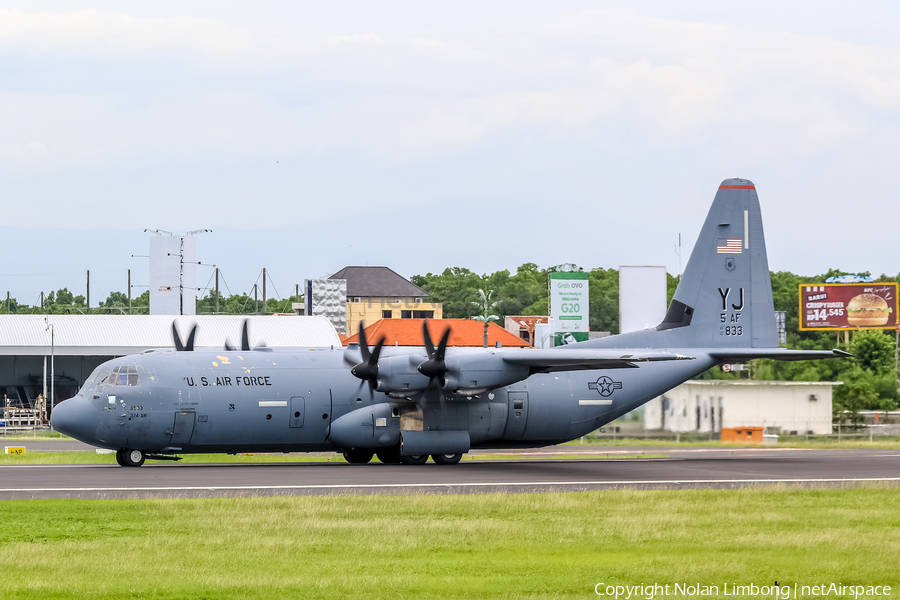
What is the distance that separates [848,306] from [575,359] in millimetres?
74617

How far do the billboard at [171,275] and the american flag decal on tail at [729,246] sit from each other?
70.6m

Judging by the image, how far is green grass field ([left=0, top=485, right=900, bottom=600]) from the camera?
1363 cm

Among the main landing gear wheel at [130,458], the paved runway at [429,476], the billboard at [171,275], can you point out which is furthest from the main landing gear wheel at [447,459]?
the billboard at [171,275]

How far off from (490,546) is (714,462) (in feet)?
67.3

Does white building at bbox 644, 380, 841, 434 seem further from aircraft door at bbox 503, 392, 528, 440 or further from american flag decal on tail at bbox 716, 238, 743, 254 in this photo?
aircraft door at bbox 503, 392, 528, 440

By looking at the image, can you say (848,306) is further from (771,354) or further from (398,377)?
(398,377)

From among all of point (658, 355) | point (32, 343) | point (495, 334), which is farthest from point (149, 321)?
point (658, 355)

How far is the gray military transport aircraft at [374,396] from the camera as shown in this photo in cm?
3028

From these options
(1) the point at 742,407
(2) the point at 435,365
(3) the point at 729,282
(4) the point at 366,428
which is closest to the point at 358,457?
(4) the point at 366,428

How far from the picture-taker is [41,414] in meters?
72.9

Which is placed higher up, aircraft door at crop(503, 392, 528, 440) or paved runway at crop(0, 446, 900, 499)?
aircraft door at crop(503, 392, 528, 440)

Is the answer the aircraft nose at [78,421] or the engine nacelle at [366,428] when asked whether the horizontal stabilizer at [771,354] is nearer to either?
the engine nacelle at [366,428]

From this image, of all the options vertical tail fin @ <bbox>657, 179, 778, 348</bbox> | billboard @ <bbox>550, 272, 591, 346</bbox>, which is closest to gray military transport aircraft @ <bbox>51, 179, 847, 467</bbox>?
vertical tail fin @ <bbox>657, 179, 778, 348</bbox>

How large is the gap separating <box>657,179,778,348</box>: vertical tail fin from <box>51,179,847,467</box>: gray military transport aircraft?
101cm
